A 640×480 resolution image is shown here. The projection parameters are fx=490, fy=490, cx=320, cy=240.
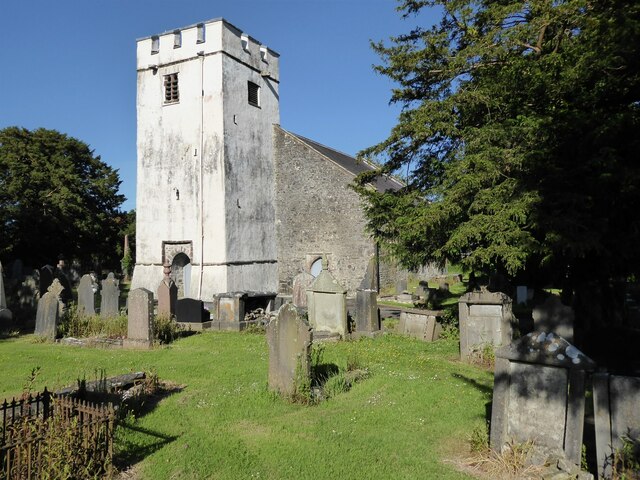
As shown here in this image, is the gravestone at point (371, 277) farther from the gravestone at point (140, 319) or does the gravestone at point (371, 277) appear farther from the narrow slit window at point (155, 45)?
the narrow slit window at point (155, 45)

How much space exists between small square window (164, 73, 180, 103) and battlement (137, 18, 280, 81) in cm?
60

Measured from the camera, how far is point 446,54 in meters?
11.3

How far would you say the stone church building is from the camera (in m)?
20.5

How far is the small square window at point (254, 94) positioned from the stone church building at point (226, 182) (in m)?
0.05

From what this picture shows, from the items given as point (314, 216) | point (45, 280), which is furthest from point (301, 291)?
point (45, 280)

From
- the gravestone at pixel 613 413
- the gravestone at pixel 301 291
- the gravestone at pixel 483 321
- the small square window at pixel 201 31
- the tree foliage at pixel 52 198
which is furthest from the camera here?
the tree foliage at pixel 52 198

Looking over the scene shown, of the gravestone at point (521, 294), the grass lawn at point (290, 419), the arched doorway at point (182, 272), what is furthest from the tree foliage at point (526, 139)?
the arched doorway at point (182, 272)

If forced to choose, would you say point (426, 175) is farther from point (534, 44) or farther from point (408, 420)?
point (408, 420)

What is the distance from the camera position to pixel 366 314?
12.2m

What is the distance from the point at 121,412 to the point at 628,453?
5490 mm

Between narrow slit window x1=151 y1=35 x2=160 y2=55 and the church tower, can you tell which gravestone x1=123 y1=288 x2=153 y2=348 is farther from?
narrow slit window x1=151 y1=35 x2=160 y2=55

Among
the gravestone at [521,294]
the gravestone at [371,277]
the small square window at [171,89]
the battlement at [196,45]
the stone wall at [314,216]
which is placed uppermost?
the battlement at [196,45]

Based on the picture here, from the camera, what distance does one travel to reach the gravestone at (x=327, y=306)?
12.0 metres

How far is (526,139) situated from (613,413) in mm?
6237
